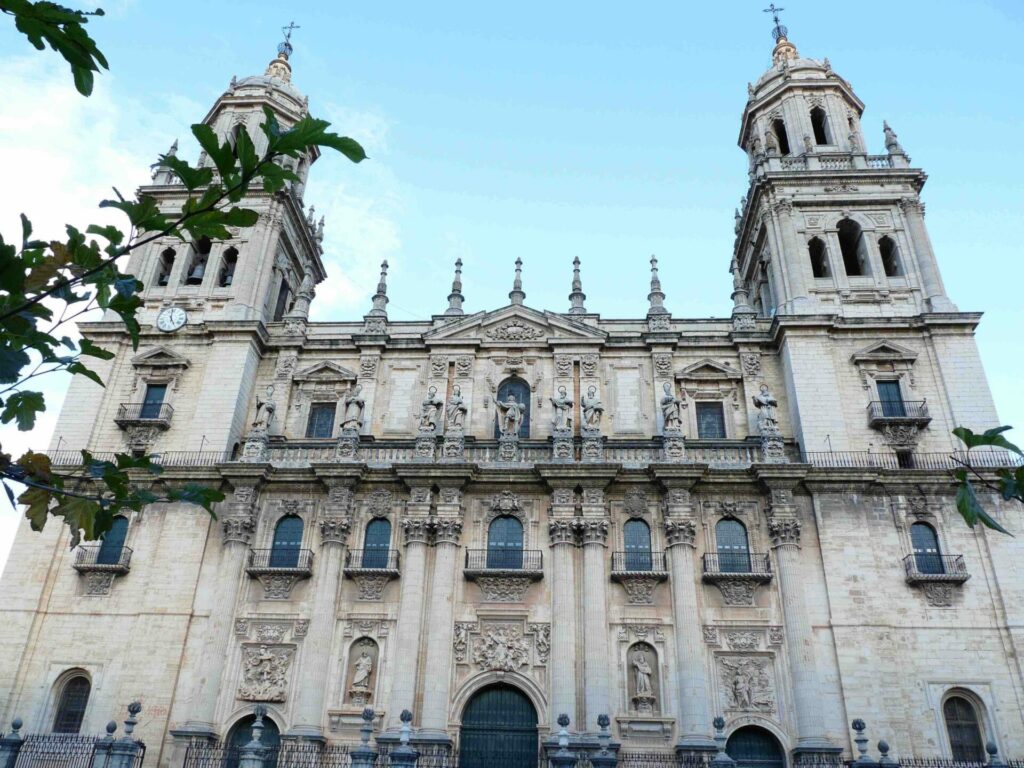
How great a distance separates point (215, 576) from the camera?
23.5 meters

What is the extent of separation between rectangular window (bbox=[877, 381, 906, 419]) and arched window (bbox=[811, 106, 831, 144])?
1150cm

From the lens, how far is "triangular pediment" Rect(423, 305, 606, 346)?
27578mm

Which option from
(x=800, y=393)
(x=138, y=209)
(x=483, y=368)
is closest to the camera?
(x=138, y=209)

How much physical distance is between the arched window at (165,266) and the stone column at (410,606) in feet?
44.1

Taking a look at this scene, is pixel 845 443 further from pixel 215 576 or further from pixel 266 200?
pixel 266 200

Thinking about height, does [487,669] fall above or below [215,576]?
below

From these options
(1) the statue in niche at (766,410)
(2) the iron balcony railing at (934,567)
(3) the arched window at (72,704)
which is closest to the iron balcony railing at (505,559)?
(1) the statue in niche at (766,410)

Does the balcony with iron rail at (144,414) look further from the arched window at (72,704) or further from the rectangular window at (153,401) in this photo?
the arched window at (72,704)

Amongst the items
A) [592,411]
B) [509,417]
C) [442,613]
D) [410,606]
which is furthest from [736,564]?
[410,606]

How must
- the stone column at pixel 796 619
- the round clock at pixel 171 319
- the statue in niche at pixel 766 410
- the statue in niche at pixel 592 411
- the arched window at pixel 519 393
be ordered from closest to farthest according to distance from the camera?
the stone column at pixel 796 619 < the statue in niche at pixel 766 410 < the statue in niche at pixel 592 411 < the arched window at pixel 519 393 < the round clock at pixel 171 319

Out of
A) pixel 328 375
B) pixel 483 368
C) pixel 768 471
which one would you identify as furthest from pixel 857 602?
pixel 328 375

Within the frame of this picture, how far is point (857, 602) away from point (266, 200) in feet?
79.9

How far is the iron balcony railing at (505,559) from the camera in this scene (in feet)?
76.3

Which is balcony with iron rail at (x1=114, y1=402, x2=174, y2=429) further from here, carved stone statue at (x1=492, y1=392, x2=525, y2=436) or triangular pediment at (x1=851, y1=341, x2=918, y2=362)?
triangular pediment at (x1=851, y1=341, x2=918, y2=362)
